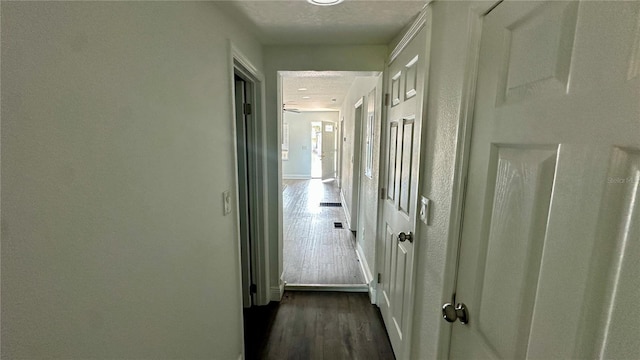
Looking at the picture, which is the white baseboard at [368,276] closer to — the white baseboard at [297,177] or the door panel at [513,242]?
the door panel at [513,242]

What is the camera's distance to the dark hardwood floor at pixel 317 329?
74.6 inches

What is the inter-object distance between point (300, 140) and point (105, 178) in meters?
8.85

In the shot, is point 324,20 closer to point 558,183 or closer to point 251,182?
point 251,182

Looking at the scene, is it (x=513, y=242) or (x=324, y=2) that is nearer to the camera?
(x=513, y=242)

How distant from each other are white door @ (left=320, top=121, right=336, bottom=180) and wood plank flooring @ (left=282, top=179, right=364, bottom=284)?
2.76 metres

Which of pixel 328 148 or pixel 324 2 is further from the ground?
pixel 324 2

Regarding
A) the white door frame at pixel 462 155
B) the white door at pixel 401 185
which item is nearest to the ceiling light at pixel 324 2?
the white door at pixel 401 185

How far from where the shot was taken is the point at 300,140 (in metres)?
9.38

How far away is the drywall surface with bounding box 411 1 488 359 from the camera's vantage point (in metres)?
1.03

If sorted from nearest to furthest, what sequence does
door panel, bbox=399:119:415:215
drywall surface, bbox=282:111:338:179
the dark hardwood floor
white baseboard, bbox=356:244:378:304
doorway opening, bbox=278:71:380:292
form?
door panel, bbox=399:119:415:215 → the dark hardwood floor → white baseboard, bbox=356:244:378:304 → doorway opening, bbox=278:71:380:292 → drywall surface, bbox=282:111:338:179

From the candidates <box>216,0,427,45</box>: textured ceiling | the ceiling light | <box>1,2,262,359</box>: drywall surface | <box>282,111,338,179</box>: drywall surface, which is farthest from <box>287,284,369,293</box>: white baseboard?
<box>282,111,338,179</box>: drywall surface

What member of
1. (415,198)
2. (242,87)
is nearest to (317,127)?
(242,87)

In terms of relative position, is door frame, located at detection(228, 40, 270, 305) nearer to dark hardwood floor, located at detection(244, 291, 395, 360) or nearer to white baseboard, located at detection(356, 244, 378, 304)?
dark hardwood floor, located at detection(244, 291, 395, 360)

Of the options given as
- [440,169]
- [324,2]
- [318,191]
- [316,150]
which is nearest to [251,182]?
[324,2]
